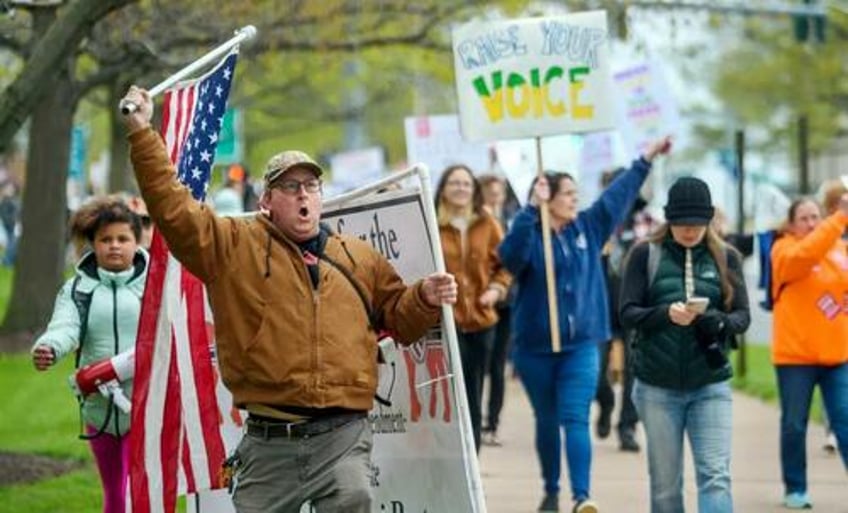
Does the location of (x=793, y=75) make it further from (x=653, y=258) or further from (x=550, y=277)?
(x=653, y=258)

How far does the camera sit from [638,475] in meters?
12.6

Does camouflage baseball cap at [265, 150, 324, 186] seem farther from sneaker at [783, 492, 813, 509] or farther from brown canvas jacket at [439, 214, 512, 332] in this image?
sneaker at [783, 492, 813, 509]

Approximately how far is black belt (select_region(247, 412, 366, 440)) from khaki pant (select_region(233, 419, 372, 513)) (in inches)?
0.6

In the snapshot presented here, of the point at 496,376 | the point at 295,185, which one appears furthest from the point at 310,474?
the point at 496,376

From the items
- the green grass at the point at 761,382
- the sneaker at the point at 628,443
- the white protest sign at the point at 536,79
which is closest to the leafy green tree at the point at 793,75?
the green grass at the point at 761,382

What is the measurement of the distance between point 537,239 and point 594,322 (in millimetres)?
541

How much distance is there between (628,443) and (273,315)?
23.7 ft

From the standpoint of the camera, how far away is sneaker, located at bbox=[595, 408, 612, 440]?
573 inches

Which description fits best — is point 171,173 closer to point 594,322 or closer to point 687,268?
point 687,268

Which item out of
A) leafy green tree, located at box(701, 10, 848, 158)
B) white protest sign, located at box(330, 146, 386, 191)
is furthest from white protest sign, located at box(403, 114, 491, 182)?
leafy green tree, located at box(701, 10, 848, 158)

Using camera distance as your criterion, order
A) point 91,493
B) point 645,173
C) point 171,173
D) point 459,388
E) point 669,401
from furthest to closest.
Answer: point 91,493
point 645,173
point 669,401
point 459,388
point 171,173

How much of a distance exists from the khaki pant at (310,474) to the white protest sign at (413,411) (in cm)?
72

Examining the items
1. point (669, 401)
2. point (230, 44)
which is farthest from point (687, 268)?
point (230, 44)

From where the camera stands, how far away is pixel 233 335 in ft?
23.3
